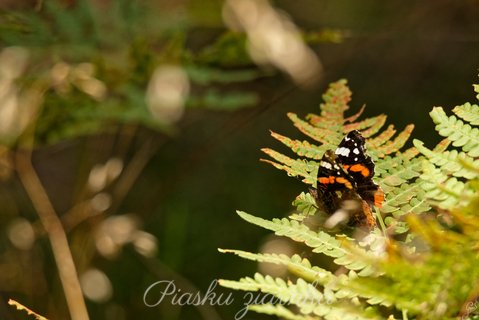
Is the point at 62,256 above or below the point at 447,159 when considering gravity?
above

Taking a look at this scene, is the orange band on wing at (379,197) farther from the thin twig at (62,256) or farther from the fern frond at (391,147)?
the thin twig at (62,256)

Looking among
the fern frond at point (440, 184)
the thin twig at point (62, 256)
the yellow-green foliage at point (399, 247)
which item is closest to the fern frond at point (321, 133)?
the yellow-green foliage at point (399, 247)

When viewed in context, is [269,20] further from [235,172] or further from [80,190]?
[80,190]

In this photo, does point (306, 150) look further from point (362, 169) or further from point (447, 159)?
point (447, 159)

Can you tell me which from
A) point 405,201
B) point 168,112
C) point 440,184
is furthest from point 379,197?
point 168,112

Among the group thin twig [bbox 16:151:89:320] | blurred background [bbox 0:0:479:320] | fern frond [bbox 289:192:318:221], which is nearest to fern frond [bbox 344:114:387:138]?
fern frond [bbox 289:192:318:221]

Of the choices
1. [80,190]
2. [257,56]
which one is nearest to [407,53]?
[257,56]
